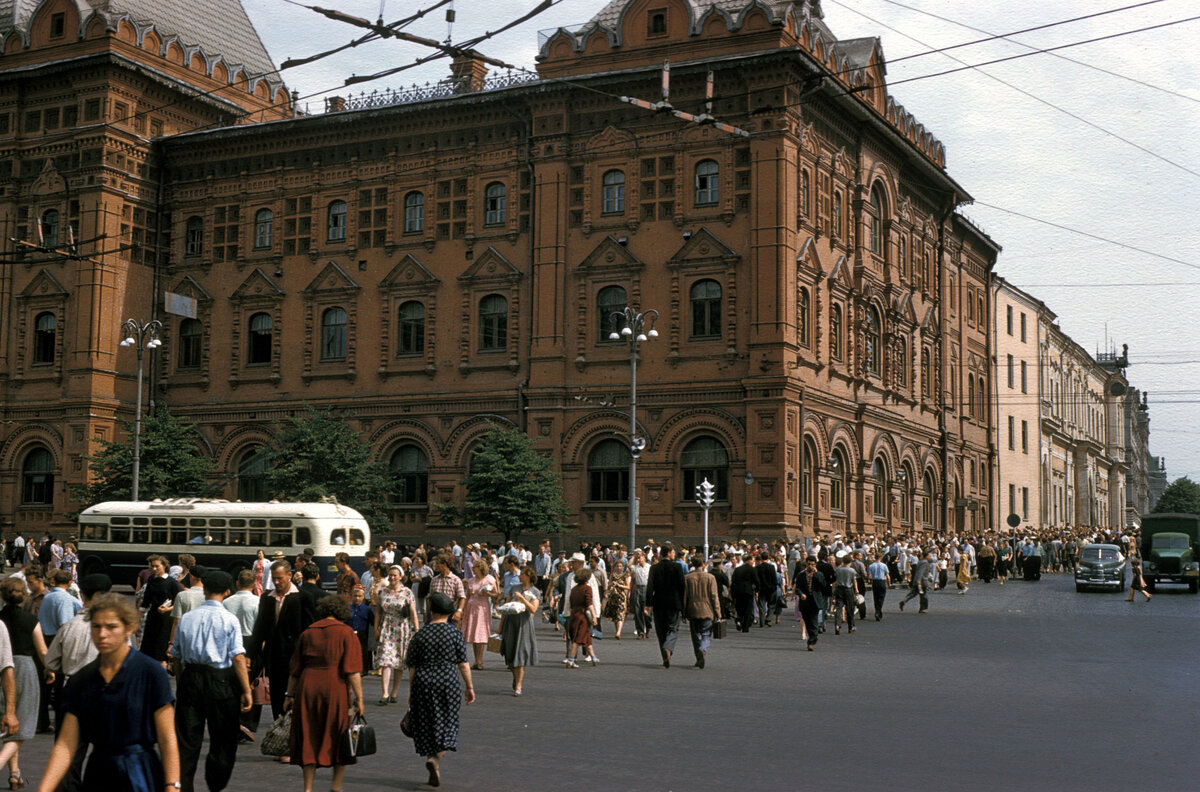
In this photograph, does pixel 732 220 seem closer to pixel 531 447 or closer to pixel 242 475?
pixel 531 447

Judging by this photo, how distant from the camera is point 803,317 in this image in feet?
145

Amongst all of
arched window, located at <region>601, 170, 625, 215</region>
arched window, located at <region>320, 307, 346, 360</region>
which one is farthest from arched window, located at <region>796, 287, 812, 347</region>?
arched window, located at <region>320, 307, 346, 360</region>

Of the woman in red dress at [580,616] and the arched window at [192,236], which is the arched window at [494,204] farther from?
the woman in red dress at [580,616]

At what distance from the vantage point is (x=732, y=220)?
141 ft

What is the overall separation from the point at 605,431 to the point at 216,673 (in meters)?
33.4

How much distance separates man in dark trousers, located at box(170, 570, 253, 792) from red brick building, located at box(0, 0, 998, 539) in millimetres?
30346

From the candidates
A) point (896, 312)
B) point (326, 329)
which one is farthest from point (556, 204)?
point (896, 312)

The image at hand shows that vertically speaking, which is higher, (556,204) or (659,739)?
(556,204)

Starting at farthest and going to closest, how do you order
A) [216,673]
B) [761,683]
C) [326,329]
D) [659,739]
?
1. [326,329]
2. [761,683]
3. [659,739]
4. [216,673]

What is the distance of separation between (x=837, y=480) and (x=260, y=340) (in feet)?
71.6

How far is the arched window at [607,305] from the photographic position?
44.3 meters

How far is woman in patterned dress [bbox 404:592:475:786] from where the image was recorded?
11125 mm

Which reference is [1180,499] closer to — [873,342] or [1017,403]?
[1017,403]

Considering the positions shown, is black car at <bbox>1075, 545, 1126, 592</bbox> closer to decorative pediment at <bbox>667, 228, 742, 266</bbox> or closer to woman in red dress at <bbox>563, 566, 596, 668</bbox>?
decorative pediment at <bbox>667, 228, 742, 266</bbox>
